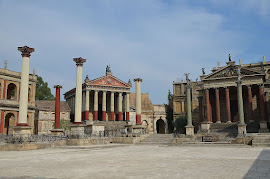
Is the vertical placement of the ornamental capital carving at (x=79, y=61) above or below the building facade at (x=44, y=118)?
above

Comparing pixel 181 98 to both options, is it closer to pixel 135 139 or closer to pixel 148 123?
pixel 148 123

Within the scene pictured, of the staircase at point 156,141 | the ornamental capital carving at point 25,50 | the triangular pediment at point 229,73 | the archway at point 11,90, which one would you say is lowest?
the staircase at point 156,141

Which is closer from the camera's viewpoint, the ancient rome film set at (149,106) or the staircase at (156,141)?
the staircase at (156,141)

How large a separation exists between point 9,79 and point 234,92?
41815 mm

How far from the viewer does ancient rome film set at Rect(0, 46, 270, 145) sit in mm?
29859

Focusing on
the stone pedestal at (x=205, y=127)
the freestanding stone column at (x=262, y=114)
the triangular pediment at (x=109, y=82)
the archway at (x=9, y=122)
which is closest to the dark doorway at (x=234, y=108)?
the freestanding stone column at (x=262, y=114)

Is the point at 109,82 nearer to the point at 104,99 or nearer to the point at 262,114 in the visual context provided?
the point at 104,99

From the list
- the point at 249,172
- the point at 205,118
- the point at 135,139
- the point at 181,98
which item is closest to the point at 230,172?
the point at 249,172

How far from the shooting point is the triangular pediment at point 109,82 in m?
55.3

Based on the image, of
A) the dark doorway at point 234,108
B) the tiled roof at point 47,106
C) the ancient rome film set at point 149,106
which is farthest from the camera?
the tiled roof at point 47,106

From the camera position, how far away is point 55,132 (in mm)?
34500

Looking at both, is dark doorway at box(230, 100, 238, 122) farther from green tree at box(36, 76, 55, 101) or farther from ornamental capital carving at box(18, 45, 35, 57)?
green tree at box(36, 76, 55, 101)

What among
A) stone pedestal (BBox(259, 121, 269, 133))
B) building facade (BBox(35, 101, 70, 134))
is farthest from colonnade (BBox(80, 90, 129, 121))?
stone pedestal (BBox(259, 121, 269, 133))

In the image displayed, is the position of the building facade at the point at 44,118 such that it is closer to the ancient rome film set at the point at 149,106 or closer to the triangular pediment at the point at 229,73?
the ancient rome film set at the point at 149,106
